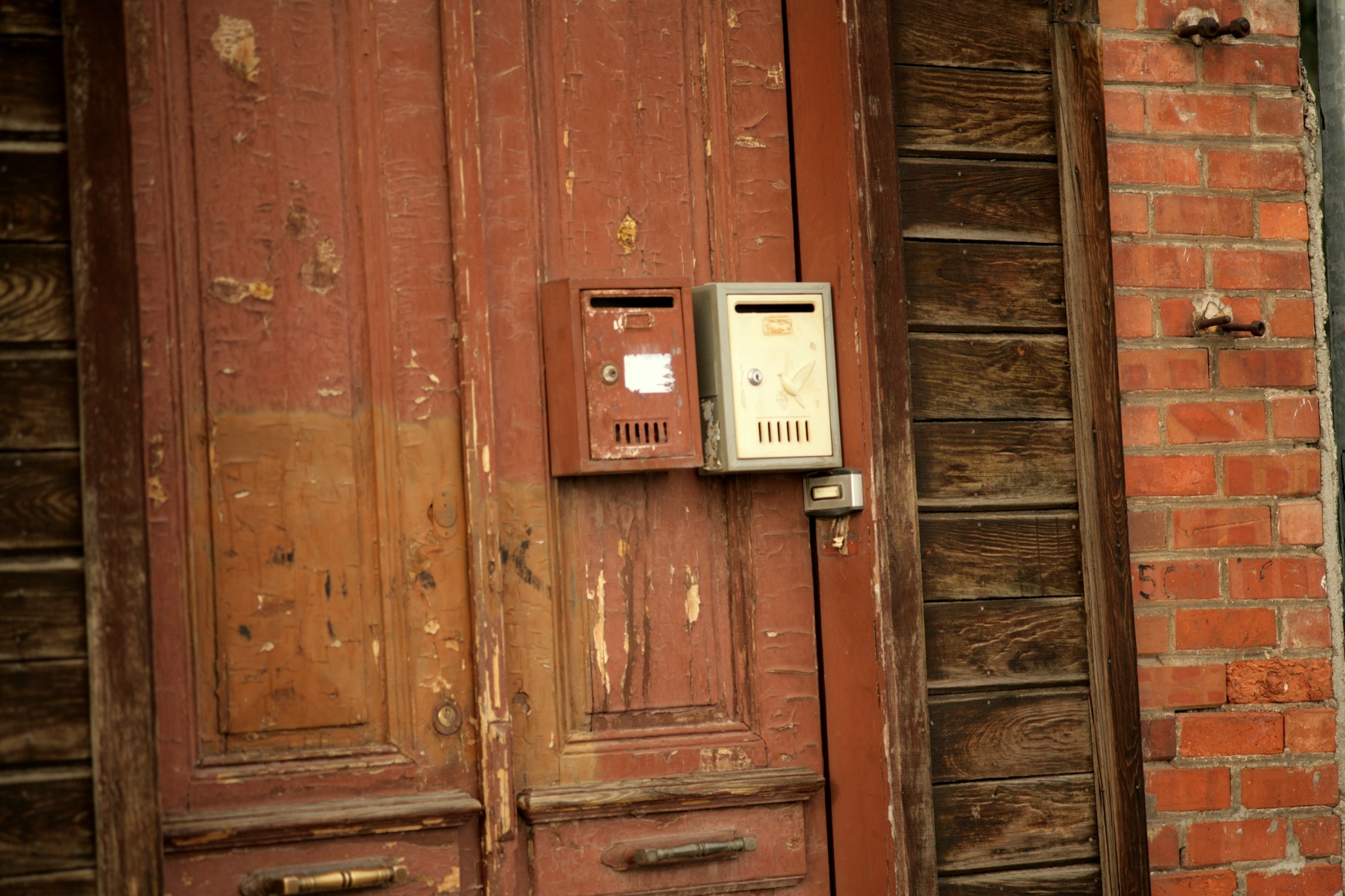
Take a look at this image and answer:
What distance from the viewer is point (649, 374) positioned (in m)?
Answer: 2.25

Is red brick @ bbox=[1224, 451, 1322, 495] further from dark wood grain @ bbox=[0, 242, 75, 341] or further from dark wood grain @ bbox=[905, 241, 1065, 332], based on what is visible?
dark wood grain @ bbox=[0, 242, 75, 341]

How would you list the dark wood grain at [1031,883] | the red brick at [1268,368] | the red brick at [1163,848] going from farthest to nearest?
the red brick at [1268,368] < the red brick at [1163,848] < the dark wood grain at [1031,883]

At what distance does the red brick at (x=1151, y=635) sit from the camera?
249 centimetres

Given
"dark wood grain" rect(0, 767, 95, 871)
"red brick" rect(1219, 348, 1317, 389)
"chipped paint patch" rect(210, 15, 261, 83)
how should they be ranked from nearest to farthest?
"dark wood grain" rect(0, 767, 95, 871) < "chipped paint patch" rect(210, 15, 261, 83) < "red brick" rect(1219, 348, 1317, 389)

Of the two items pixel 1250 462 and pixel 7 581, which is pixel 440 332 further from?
pixel 1250 462

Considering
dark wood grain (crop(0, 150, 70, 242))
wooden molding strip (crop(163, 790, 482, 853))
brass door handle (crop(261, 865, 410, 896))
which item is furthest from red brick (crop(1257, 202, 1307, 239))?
dark wood grain (crop(0, 150, 70, 242))

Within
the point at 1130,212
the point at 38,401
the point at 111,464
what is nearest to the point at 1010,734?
the point at 1130,212

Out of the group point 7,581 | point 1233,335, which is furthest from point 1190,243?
point 7,581

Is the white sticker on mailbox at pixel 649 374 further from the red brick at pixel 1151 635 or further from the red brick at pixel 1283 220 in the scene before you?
the red brick at pixel 1283 220

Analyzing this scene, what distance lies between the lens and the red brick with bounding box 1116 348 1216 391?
99.0 inches

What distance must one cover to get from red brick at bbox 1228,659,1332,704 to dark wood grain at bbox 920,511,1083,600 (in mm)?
443

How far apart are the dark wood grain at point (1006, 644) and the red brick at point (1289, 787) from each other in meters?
0.48

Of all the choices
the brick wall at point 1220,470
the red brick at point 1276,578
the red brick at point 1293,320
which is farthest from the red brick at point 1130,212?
the red brick at point 1276,578

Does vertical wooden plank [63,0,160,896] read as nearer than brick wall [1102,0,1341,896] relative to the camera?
Yes
